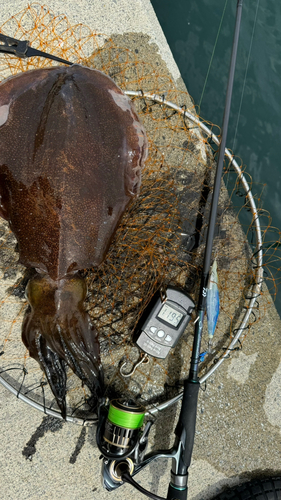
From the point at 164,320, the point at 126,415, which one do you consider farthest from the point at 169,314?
the point at 126,415

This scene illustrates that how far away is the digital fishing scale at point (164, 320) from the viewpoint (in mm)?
2236

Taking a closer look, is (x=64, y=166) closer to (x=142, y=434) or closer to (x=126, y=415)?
(x=126, y=415)

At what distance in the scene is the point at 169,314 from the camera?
2240 mm

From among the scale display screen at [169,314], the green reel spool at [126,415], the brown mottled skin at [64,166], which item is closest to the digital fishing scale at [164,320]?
the scale display screen at [169,314]

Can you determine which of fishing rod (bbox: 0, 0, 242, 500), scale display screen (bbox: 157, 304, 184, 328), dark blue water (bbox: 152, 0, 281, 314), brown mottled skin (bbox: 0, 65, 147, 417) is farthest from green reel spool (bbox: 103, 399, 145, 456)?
dark blue water (bbox: 152, 0, 281, 314)

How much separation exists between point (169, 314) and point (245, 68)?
7.18ft

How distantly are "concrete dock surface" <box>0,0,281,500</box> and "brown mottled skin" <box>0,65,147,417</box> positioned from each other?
106 cm

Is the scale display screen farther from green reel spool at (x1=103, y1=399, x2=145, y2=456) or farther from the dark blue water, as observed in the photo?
the dark blue water

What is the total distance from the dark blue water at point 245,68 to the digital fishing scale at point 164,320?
1.05m

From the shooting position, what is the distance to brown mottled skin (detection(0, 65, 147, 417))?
1676mm

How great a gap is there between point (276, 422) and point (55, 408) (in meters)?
1.71

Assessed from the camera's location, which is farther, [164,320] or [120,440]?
[164,320]

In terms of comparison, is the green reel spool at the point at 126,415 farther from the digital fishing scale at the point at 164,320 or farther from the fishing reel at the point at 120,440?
the digital fishing scale at the point at 164,320

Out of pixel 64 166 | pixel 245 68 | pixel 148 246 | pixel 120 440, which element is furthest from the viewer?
pixel 245 68
